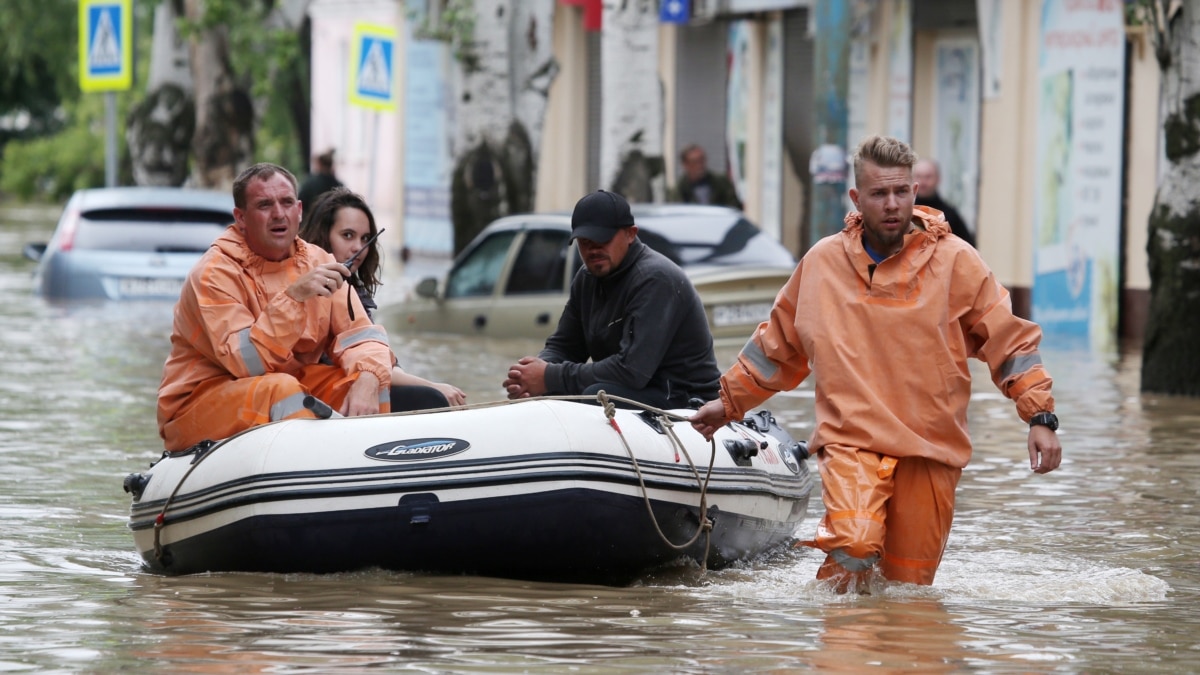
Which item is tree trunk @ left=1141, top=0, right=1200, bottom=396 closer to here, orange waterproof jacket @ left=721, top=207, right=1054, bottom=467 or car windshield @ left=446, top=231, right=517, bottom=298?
car windshield @ left=446, top=231, right=517, bottom=298

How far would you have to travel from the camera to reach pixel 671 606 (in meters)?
8.19

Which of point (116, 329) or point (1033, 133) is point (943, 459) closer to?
point (116, 329)

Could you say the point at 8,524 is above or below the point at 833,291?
below

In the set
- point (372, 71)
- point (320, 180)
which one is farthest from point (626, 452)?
point (372, 71)

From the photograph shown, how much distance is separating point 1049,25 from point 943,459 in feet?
49.7

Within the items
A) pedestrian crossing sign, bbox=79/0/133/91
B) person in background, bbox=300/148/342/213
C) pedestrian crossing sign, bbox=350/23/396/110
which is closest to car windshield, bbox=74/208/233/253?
person in background, bbox=300/148/342/213

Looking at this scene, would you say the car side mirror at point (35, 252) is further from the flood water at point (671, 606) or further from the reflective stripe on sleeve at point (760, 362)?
the reflective stripe on sleeve at point (760, 362)

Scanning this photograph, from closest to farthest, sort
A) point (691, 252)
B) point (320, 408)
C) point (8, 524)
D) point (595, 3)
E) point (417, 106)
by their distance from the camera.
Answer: point (320, 408) < point (8, 524) < point (691, 252) < point (595, 3) < point (417, 106)

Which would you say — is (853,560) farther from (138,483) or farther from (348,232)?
(348,232)

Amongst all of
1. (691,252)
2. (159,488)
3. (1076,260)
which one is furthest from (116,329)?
(159,488)

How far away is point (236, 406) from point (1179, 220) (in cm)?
824

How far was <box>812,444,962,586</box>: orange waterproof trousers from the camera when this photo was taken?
789 centimetres

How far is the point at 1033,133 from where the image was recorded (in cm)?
2314

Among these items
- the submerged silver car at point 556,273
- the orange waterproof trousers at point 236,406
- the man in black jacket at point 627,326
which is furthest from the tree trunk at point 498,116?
the orange waterproof trousers at point 236,406
